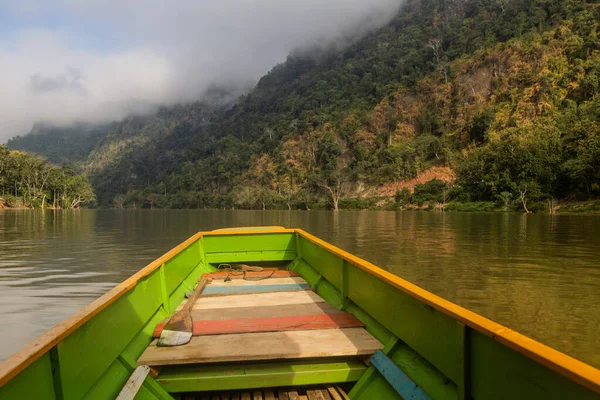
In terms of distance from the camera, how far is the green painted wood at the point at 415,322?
2.51m

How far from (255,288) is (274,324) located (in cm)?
223

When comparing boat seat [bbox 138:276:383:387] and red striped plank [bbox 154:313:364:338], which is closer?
boat seat [bbox 138:276:383:387]

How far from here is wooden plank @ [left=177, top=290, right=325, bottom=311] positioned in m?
5.24

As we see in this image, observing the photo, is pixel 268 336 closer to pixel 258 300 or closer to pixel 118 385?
pixel 118 385

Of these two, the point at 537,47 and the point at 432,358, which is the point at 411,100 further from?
the point at 432,358

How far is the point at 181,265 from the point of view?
20.3 feet

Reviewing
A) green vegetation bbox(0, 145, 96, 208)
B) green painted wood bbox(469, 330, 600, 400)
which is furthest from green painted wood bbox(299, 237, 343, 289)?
green vegetation bbox(0, 145, 96, 208)

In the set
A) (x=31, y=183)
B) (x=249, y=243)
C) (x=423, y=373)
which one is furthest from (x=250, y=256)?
(x=31, y=183)

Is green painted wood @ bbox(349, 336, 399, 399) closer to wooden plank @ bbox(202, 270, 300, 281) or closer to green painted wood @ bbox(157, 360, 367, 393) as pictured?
green painted wood @ bbox(157, 360, 367, 393)

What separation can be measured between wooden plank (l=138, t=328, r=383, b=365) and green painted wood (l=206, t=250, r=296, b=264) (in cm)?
471

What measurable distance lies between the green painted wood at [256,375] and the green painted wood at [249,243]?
5300 mm

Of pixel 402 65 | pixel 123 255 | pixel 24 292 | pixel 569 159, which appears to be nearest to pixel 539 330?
pixel 24 292

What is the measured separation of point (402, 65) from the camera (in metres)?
127

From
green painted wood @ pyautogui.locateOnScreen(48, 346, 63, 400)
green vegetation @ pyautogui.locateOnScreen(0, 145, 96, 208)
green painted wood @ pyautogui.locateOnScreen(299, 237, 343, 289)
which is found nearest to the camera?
green painted wood @ pyautogui.locateOnScreen(48, 346, 63, 400)
